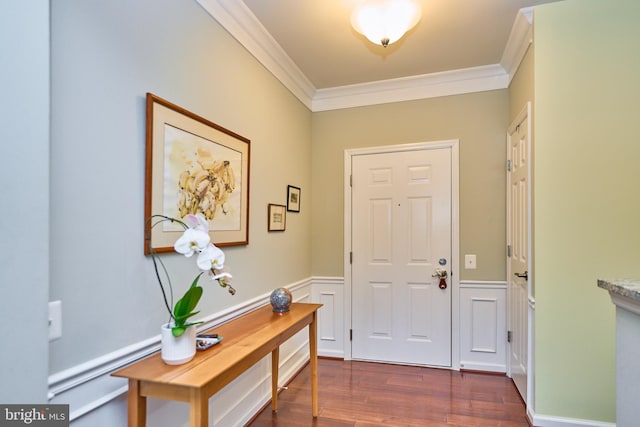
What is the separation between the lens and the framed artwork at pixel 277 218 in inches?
103

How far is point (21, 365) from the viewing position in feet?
2.87

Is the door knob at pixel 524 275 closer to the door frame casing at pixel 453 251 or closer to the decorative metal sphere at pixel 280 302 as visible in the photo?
the door frame casing at pixel 453 251

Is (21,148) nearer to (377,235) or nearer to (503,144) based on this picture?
(377,235)

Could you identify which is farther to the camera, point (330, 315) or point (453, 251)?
point (330, 315)

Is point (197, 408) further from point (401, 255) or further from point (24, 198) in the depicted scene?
point (401, 255)

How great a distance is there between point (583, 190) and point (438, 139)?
1.33 metres

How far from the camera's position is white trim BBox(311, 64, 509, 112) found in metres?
2.99

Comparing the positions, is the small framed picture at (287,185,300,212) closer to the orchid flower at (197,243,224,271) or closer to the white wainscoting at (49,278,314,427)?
the white wainscoting at (49,278,314,427)

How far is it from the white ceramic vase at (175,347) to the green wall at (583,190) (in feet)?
6.83

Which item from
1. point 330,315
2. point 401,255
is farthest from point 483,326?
point 330,315

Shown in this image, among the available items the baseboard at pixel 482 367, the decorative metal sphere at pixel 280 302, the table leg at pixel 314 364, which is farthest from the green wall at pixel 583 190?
the decorative metal sphere at pixel 280 302

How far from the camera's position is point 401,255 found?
322 centimetres

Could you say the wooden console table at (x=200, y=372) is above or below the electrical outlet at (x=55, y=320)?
below

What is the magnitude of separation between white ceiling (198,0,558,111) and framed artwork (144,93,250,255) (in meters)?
Answer: 0.72
